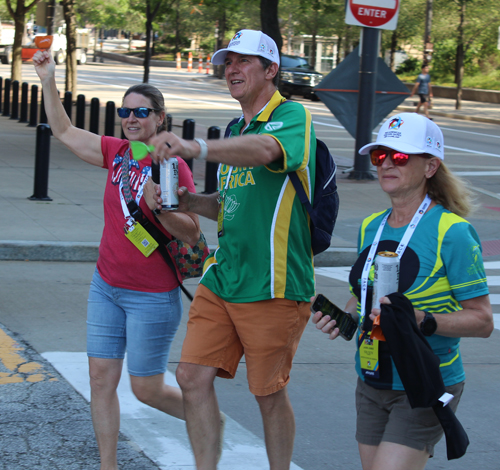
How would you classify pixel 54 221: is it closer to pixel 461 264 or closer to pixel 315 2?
pixel 461 264

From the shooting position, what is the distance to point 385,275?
2693 millimetres

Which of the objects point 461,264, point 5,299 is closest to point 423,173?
point 461,264

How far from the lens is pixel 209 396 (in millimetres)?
3477

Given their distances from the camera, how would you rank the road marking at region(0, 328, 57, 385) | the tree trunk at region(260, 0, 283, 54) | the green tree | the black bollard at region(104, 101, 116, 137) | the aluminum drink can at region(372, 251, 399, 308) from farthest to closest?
the green tree, the black bollard at region(104, 101, 116, 137), the tree trunk at region(260, 0, 283, 54), the road marking at region(0, 328, 57, 385), the aluminum drink can at region(372, 251, 399, 308)

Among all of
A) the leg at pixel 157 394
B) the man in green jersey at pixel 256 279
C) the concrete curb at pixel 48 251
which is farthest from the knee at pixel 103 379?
the concrete curb at pixel 48 251

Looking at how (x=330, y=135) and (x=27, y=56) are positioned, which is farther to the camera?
(x=27, y=56)

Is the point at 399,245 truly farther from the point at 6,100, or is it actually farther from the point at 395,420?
the point at 6,100

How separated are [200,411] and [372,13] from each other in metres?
11.0

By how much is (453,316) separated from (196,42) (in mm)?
80157

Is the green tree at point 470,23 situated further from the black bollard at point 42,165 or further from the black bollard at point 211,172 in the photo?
the black bollard at point 42,165

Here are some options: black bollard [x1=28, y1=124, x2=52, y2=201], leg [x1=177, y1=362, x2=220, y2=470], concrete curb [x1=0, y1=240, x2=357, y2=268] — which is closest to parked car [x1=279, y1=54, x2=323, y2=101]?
black bollard [x1=28, y1=124, x2=52, y2=201]

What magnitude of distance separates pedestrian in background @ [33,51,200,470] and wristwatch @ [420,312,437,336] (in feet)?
4.41

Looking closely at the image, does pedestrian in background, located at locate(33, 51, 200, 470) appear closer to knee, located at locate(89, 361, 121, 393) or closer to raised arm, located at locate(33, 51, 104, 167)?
knee, located at locate(89, 361, 121, 393)

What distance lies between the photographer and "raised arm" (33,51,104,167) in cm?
399
